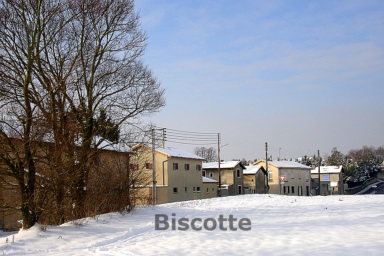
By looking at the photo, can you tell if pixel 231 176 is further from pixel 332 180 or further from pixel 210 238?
pixel 210 238

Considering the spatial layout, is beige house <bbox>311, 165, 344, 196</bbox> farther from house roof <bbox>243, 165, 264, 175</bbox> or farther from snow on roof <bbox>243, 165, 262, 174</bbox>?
snow on roof <bbox>243, 165, 262, 174</bbox>

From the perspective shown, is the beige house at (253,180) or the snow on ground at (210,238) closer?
the snow on ground at (210,238)

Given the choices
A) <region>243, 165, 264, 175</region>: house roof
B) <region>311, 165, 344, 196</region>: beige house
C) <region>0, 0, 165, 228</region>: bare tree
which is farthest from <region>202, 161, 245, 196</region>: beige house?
<region>0, 0, 165, 228</region>: bare tree

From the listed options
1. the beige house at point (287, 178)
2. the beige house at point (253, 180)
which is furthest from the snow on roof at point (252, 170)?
the beige house at point (287, 178)

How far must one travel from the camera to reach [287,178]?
264 feet

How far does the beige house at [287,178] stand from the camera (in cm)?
7862

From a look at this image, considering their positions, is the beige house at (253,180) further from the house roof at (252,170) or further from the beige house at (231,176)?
the beige house at (231,176)

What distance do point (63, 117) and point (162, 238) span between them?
6748 millimetres

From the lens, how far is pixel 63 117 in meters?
17.8

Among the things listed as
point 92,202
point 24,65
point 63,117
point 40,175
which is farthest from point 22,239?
point 24,65

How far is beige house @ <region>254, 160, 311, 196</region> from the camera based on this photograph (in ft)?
258

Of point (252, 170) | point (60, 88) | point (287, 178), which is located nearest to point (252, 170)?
point (252, 170)

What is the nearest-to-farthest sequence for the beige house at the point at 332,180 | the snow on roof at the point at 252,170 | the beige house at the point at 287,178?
the snow on roof at the point at 252,170
the beige house at the point at 287,178
the beige house at the point at 332,180

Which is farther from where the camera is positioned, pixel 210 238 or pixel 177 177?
pixel 177 177
